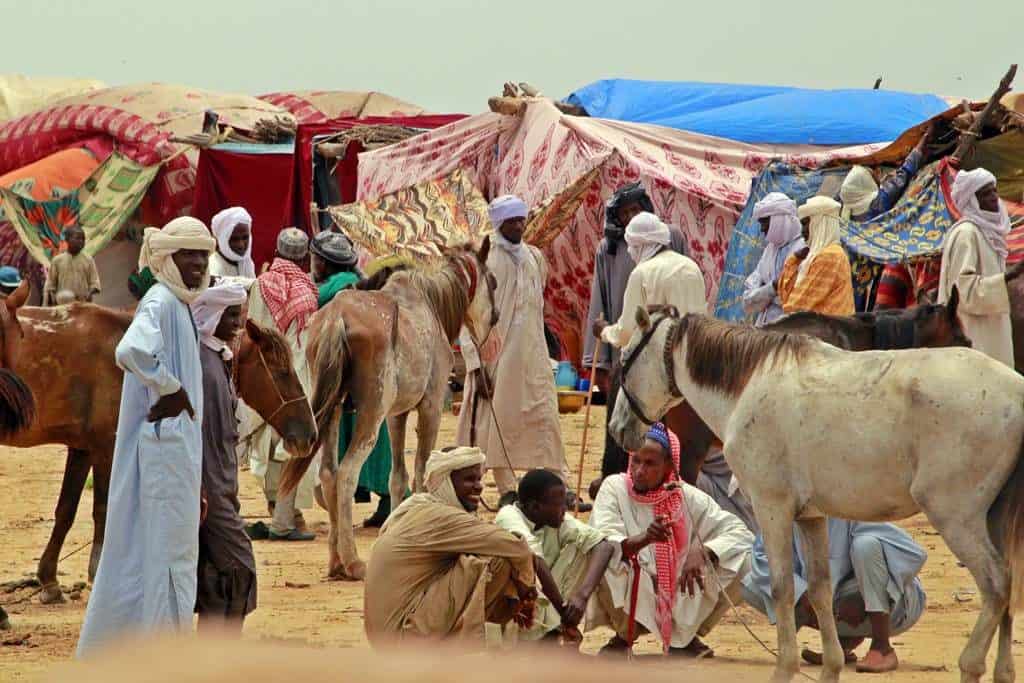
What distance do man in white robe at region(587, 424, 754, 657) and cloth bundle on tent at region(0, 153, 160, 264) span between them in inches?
651

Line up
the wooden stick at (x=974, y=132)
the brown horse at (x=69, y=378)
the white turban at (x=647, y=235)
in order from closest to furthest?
1. the brown horse at (x=69, y=378)
2. the white turban at (x=647, y=235)
3. the wooden stick at (x=974, y=132)

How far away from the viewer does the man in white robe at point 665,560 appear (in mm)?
7324

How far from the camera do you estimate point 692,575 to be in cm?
734

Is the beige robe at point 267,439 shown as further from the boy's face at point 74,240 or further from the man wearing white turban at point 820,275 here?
the boy's face at point 74,240

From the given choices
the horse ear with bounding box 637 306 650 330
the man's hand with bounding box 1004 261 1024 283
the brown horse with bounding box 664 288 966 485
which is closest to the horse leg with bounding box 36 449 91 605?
the horse ear with bounding box 637 306 650 330

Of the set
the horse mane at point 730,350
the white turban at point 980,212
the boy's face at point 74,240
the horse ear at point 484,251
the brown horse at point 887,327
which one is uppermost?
the white turban at point 980,212

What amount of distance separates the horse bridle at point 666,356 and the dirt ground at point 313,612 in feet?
3.64

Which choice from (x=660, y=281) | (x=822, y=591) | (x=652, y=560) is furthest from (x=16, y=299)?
(x=822, y=591)

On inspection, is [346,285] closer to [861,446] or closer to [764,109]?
[861,446]

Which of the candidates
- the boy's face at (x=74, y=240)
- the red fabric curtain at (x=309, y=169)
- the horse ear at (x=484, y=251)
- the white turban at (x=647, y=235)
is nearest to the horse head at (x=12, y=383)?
the horse ear at (x=484, y=251)

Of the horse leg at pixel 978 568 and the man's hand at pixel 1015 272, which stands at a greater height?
the man's hand at pixel 1015 272

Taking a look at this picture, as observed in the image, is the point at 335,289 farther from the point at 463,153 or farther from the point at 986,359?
the point at 463,153

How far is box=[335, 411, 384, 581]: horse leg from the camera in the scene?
9344 millimetres

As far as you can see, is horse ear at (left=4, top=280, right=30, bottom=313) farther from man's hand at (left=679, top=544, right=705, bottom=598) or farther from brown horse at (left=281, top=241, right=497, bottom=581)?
man's hand at (left=679, top=544, right=705, bottom=598)
